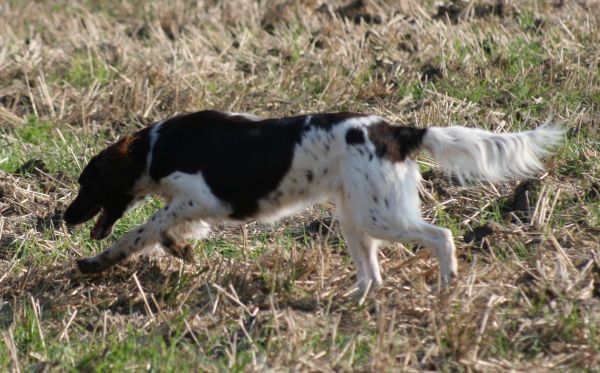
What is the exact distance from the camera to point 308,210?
7.43 meters

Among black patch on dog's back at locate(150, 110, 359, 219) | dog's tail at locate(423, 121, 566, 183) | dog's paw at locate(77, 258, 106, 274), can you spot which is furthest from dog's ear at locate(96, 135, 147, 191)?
dog's tail at locate(423, 121, 566, 183)

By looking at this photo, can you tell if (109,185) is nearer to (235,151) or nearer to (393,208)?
(235,151)

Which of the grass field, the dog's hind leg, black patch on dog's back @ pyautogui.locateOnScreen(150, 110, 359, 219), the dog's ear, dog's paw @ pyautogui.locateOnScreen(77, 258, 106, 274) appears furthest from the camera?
the dog's ear

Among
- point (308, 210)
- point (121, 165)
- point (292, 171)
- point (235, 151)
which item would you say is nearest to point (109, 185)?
point (121, 165)

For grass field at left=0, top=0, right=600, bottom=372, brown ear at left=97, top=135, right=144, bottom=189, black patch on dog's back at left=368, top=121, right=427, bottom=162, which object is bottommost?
grass field at left=0, top=0, right=600, bottom=372

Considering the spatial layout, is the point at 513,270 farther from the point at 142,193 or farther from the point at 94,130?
the point at 94,130

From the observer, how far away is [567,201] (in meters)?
7.11

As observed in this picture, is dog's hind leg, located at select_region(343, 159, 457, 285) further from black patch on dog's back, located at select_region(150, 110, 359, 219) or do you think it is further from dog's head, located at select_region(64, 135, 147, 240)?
dog's head, located at select_region(64, 135, 147, 240)

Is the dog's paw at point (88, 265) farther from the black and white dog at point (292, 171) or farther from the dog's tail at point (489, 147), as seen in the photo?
the dog's tail at point (489, 147)

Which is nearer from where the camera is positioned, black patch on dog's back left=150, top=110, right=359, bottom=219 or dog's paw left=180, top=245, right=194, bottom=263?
black patch on dog's back left=150, top=110, right=359, bottom=219

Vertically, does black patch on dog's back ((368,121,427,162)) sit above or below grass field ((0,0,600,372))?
above

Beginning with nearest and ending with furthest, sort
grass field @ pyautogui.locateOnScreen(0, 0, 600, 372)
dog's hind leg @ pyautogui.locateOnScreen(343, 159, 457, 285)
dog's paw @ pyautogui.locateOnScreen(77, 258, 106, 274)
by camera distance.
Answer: grass field @ pyautogui.locateOnScreen(0, 0, 600, 372), dog's hind leg @ pyautogui.locateOnScreen(343, 159, 457, 285), dog's paw @ pyautogui.locateOnScreen(77, 258, 106, 274)

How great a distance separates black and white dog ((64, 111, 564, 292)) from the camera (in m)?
5.84

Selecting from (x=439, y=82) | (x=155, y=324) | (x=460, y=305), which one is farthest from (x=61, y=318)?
(x=439, y=82)
